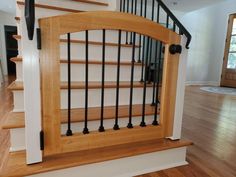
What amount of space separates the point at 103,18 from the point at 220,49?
6.24 m

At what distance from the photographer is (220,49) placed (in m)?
6.18

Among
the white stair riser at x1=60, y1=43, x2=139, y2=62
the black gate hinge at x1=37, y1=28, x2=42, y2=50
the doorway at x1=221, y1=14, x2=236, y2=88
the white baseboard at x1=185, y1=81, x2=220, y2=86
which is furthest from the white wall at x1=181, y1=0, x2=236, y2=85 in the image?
the black gate hinge at x1=37, y1=28, x2=42, y2=50

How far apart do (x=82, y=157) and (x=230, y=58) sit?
636 centimetres

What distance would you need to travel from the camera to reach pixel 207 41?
6320 mm

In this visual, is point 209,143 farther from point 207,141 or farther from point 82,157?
point 82,157

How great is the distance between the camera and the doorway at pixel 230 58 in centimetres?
584

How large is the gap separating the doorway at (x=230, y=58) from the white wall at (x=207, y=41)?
14 centimetres

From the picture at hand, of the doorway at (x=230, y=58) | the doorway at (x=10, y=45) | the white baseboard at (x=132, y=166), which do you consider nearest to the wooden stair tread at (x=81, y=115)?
the white baseboard at (x=132, y=166)

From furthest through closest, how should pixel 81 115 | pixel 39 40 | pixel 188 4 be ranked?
pixel 188 4
pixel 81 115
pixel 39 40

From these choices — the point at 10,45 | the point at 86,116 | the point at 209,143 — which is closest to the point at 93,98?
the point at 86,116

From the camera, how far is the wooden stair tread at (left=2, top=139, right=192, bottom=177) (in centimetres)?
97

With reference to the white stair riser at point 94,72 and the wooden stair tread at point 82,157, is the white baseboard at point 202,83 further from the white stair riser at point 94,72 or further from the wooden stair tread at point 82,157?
the wooden stair tread at point 82,157

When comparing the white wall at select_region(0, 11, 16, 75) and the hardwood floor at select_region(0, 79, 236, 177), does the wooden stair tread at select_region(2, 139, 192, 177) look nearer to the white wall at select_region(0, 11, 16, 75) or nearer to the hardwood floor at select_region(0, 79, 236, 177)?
the hardwood floor at select_region(0, 79, 236, 177)

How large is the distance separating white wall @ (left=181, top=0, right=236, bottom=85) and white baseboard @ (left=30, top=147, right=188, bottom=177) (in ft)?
17.4
